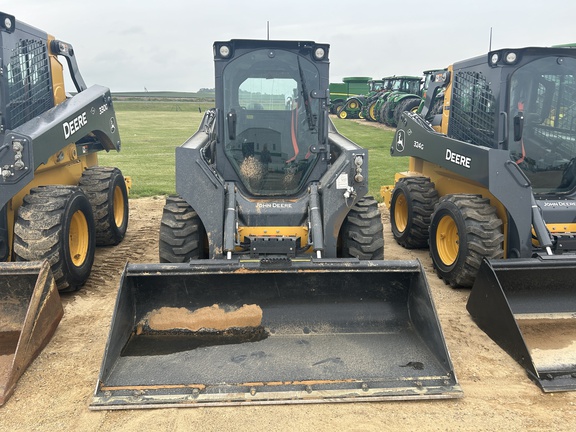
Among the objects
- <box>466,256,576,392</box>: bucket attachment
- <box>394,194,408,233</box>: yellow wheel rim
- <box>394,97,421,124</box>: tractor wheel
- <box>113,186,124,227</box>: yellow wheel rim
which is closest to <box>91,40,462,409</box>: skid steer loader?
<box>466,256,576,392</box>: bucket attachment

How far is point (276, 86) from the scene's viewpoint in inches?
200

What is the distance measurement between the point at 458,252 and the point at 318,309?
184 cm

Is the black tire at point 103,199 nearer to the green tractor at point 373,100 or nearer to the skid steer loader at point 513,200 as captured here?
the skid steer loader at point 513,200

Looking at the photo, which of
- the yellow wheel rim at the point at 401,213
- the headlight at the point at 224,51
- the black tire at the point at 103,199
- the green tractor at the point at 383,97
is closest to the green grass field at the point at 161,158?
the green tractor at the point at 383,97

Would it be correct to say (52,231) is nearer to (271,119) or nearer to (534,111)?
(271,119)

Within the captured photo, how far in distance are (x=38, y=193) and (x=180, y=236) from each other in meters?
1.55

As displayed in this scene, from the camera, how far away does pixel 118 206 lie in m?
7.38

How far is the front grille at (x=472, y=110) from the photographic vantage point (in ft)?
17.9

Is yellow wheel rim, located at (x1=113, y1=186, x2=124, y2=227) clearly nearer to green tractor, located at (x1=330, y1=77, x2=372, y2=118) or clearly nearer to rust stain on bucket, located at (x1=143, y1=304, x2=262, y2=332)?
rust stain on bucket, located at (x1=143, y1=304, x2=262, y2=332)

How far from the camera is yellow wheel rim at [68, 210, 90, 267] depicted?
17.8 ft

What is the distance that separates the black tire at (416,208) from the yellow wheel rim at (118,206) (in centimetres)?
393

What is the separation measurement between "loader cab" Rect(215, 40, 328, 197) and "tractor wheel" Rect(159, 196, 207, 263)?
0.73 meters

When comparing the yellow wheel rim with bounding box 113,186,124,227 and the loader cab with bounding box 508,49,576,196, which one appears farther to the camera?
the yellow wheel rim with bounding box 113,186,124,227

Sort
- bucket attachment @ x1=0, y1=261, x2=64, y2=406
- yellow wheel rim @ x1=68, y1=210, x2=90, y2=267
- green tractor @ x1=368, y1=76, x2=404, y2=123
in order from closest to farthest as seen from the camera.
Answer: bucket attachment @ x1=0, y1=261, x2=64, y2=406 → yellow wheel rim @ x1=68, y1=210, x2=90, y2=267 → green tractor @ x1=368, y1=76, x2=404, y2=123
